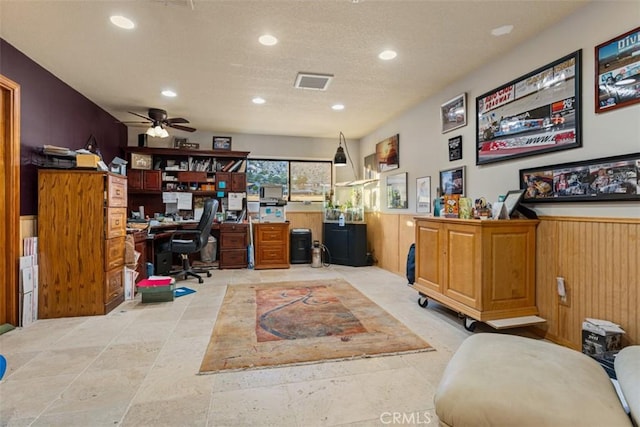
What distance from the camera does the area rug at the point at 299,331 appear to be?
92.3 inches

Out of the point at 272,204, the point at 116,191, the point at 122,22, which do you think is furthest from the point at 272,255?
the point at 122,22

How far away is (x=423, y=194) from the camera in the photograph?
174 inches

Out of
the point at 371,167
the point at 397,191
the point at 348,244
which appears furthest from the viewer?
the point at 371,167

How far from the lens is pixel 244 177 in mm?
6035

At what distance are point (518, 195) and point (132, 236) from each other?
4.26 meters

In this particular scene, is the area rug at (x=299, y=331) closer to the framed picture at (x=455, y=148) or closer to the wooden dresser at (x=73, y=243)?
the wooden dresser at (x=73, y=243)

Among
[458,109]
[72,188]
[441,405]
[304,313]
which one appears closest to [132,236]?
[72,188]

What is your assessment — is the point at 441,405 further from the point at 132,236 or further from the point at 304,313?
the point at 132,236

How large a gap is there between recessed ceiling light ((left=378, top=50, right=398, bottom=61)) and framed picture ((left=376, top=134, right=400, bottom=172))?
2106 millimetres

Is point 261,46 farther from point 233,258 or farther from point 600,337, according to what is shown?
point 233,258

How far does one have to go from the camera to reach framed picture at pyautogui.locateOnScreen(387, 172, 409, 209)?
16.2 feet

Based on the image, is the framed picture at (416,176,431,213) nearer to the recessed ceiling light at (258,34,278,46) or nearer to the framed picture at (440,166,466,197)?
the framed picture at (440,166,466,197)

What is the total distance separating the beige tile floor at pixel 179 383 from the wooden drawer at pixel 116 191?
1258 millimetres

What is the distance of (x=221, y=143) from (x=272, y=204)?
1.59 meters
